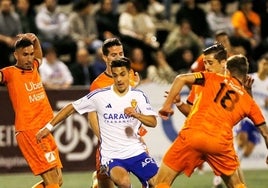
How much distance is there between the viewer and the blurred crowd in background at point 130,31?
1841 centimetres

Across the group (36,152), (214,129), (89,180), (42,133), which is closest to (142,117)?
(214,129)

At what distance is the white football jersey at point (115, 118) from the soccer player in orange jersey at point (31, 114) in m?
0.75

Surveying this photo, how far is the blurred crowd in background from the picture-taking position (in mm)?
18406

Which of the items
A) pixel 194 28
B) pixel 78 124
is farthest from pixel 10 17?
pixel 194 28

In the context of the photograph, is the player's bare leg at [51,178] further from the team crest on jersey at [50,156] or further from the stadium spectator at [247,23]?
the stadium spectator at [247,23]

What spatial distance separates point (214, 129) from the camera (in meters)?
10.1

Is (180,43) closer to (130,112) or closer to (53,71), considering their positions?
(53,71)

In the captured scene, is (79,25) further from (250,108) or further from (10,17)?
(250,108)

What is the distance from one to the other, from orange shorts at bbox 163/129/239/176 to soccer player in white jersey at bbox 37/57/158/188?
393 mm

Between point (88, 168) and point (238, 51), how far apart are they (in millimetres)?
3595

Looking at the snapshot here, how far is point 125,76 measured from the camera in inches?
410

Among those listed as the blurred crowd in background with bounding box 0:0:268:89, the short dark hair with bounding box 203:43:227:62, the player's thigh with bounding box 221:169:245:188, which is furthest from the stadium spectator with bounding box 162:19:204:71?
the player's thigh with bounding box 221:169:245:188

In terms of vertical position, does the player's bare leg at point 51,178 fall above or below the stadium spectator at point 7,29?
below

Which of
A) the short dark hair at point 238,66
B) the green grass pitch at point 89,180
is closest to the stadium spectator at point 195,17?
the green grass pitch at point 89,180
